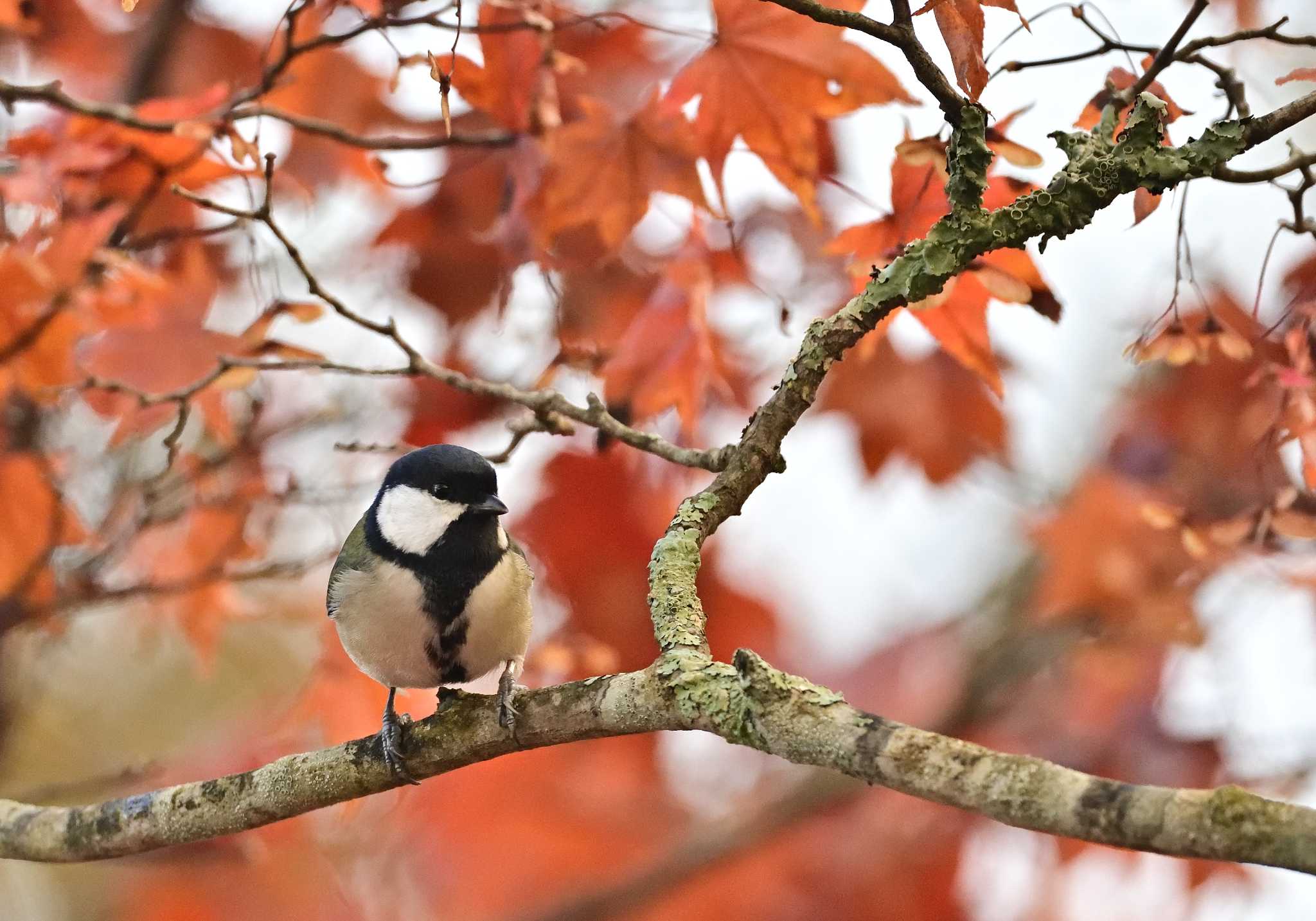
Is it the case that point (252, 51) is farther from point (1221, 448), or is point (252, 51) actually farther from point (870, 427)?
point (1221, 448)

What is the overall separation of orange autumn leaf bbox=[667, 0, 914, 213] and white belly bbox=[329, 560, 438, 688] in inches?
27.7

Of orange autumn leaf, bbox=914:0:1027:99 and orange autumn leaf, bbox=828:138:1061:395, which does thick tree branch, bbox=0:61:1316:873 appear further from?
orange autumn leaf, bbox=828:138:1061:395

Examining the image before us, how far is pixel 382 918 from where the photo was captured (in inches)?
139

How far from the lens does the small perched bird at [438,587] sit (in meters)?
1.61

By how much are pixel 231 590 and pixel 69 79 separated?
3.63 feet

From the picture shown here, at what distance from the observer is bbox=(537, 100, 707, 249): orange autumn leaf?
66.3 inches

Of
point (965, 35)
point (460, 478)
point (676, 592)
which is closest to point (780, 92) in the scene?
point (965, 35)

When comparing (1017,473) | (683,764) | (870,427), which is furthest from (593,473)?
(683,764)

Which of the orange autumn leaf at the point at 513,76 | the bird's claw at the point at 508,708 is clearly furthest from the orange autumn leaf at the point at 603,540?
the bird's claw at the point at 508,708

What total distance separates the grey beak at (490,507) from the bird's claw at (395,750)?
0.35m

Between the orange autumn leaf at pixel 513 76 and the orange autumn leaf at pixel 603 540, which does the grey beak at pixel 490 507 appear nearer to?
the orange autumn leaf at pixel 513 76

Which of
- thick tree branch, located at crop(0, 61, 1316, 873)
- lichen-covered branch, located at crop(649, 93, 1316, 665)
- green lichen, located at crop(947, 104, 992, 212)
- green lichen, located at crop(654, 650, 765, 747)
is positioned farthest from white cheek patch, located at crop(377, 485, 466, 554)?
green lichen, located at crop(947, 104, 992, 212)

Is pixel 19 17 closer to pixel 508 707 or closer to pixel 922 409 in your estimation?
pixel 508 707

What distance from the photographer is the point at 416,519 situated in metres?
1.69
